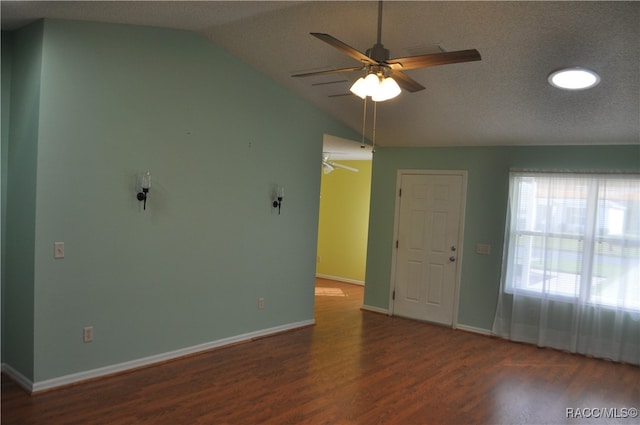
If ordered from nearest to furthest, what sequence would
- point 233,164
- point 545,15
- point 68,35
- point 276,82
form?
1. point 545,15
2. point 68,35
3. point 233,164
4. point 276,82

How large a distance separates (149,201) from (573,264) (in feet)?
14.2

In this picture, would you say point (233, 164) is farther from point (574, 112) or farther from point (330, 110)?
point (574, 112)

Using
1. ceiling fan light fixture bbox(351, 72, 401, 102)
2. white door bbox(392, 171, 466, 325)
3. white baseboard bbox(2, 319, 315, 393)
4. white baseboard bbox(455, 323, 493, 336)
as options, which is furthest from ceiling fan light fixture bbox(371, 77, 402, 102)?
white baseboard bbox(455, 323, 493, 336)

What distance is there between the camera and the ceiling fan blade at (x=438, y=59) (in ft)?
7.41

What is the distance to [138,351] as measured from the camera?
3.78 metres

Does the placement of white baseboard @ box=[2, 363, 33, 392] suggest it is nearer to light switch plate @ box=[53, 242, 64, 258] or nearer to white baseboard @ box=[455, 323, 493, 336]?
light switch plate @ box=[53, 242, 64, 258]

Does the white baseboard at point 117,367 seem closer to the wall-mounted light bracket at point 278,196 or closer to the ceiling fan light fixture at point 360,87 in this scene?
the wall-mounted light bracket at point 278,196

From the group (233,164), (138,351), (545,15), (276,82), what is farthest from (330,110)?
(138,351)

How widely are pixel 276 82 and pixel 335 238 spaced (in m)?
4.23

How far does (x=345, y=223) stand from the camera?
8.41 metres

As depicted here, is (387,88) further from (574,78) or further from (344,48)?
(574,78)

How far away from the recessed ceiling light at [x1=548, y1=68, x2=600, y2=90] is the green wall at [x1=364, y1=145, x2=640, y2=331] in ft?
4.67

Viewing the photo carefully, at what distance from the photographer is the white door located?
5.64m

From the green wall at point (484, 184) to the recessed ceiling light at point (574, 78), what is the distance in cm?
142
